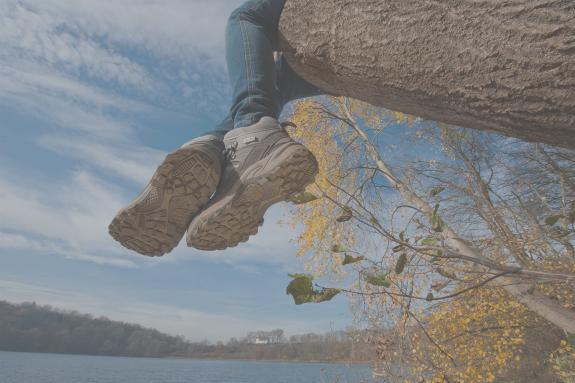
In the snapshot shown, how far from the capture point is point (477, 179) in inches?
310

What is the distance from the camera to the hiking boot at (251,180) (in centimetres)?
128

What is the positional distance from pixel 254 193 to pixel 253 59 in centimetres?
51

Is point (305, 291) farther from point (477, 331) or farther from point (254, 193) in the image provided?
point (477, 331)

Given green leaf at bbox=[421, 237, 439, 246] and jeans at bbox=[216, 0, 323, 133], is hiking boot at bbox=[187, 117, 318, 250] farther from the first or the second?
green leaf at bbox=[421, 237, 439, 246]

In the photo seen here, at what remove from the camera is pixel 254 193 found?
51.3 inches

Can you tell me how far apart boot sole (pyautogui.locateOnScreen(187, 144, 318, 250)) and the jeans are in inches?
9.2

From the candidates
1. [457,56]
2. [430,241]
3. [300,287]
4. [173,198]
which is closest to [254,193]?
[173,198]

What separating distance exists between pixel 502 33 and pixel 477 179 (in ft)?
25.2

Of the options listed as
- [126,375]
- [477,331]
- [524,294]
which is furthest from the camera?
[126,375]

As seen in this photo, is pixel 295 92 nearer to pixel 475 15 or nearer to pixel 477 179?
pixel 475 15

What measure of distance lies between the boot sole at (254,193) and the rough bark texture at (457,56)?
341 mm

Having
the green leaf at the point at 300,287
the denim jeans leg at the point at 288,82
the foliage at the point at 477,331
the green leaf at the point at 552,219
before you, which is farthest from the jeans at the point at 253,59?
the foliage at the point at 477,331

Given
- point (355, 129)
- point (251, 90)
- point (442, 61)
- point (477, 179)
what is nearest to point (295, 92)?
point (251, 90)

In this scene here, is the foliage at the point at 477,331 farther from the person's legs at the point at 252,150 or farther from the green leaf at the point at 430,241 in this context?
the person's legs at the point at 252,150
